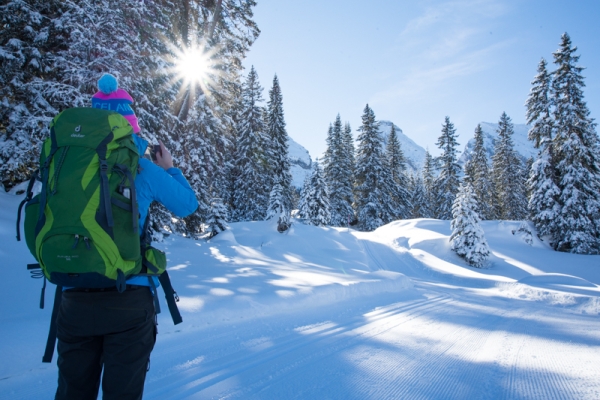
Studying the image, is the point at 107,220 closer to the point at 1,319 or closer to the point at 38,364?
the point at 38,364

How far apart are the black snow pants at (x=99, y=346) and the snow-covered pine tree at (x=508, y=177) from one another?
1687 inches

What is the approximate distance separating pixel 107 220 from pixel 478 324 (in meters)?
6.88

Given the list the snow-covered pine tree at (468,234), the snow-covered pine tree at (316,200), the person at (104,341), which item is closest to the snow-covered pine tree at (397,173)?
the snow-covered pine tree at (316,200)

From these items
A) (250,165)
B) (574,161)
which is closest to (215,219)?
(250,165)

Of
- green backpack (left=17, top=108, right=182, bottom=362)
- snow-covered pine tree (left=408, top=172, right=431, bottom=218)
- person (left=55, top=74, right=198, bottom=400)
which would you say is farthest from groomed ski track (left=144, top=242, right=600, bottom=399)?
snow-covered pine tree (left=408, top=172, right=431, bottom=218)

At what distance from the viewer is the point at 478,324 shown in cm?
629

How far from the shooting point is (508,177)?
37281 millimetres

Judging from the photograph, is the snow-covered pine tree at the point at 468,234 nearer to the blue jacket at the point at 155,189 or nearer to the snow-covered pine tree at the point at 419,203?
the blue jacket at the point at 155,189

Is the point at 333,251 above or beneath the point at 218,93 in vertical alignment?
beneath

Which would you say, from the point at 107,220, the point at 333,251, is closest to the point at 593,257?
the point at 333,251

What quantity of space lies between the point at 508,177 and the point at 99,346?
4376 centimetres

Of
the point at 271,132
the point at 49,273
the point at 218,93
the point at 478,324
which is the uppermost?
the point at 271,132

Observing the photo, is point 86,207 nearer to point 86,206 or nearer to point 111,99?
point 86,206

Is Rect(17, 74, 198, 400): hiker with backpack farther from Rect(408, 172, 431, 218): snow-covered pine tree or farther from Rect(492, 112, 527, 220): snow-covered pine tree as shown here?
Rect(408, 172, 431, 218): snow-covered pine tree
